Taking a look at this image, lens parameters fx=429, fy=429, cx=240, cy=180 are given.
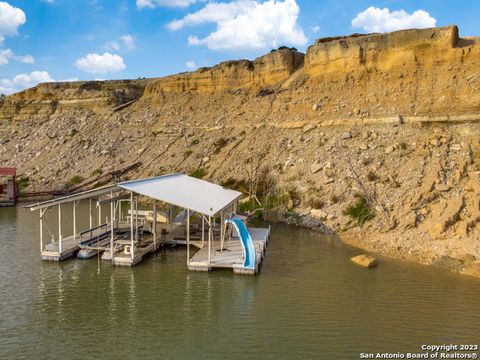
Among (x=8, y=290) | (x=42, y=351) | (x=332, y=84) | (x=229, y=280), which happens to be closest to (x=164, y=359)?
(x=42, y=351)

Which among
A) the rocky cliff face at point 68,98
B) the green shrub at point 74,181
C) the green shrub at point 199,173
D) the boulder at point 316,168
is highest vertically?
the rocky cliff face at point 68,98

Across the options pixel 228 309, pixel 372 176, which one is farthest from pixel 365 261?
pixel 372 176

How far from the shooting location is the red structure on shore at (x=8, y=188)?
36438 millimetres

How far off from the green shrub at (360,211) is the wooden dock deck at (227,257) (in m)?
6.25

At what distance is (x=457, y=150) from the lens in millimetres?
26906

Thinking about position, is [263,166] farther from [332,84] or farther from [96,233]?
[96,233]

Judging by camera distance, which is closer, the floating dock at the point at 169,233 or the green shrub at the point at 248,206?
the floating dock at the point at 169,233

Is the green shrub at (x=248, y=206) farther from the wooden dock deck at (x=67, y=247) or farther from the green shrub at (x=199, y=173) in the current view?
the wooden dock deck at (x=67, y=247)

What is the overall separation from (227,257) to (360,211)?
33.2 ft

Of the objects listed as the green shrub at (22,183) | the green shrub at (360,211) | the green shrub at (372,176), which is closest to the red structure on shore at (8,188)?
the green shrub at (22,183)

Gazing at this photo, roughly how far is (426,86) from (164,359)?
29.4m

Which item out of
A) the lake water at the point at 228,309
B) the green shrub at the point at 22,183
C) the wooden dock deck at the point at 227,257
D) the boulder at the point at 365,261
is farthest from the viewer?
the green shrub at the point at 22,183

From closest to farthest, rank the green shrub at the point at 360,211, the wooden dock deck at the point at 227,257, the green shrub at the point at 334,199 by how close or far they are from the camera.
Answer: the wooden dock deck at the point at 227,257
the green shrub at the point at 360,211
the green shrub at the point at 334,199

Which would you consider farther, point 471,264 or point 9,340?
point 471,264
